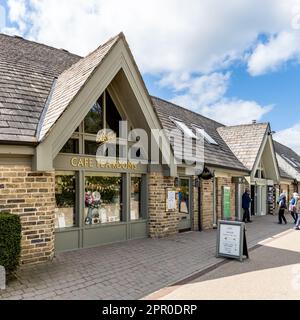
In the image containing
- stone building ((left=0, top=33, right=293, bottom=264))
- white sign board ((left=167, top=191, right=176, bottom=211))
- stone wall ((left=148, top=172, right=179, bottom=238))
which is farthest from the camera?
white sign board ((left=167, top=191, right=176, bottom=211))

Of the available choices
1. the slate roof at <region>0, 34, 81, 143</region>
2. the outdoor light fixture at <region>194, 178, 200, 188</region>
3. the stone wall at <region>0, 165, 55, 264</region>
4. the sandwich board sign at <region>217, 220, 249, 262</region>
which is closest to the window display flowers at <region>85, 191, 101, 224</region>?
the stone wall at <region>0, 165, 55, 264</region>

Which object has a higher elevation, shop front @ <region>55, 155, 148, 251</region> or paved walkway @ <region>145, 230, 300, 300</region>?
shop front @ <region>55, 155, 148, 251</region>

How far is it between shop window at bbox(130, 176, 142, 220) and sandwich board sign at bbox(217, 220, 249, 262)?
9.38ft

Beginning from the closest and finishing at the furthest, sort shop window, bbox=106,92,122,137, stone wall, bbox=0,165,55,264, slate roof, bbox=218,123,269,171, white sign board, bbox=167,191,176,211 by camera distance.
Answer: stone wall, bbox=0,165,55,264 → shop window, bbox=106,92,122,137 → white sign board, bbox=167,191,176,211 → slate roof, bbox=218,123,269,171

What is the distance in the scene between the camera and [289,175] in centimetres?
2452

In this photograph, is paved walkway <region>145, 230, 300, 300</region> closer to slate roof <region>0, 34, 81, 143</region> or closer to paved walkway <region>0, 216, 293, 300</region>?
paved walkway <region>0, 216, 293, 300</region>

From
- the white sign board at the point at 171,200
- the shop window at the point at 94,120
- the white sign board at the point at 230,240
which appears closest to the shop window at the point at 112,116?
the shop window at the point at 94,120

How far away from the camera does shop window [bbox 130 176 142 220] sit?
9622 mm

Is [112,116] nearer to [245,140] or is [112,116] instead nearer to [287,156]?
[245,140]

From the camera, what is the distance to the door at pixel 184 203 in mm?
11268

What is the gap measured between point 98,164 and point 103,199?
1073 mm

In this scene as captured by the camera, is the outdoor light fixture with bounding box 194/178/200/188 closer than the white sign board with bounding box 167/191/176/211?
No
